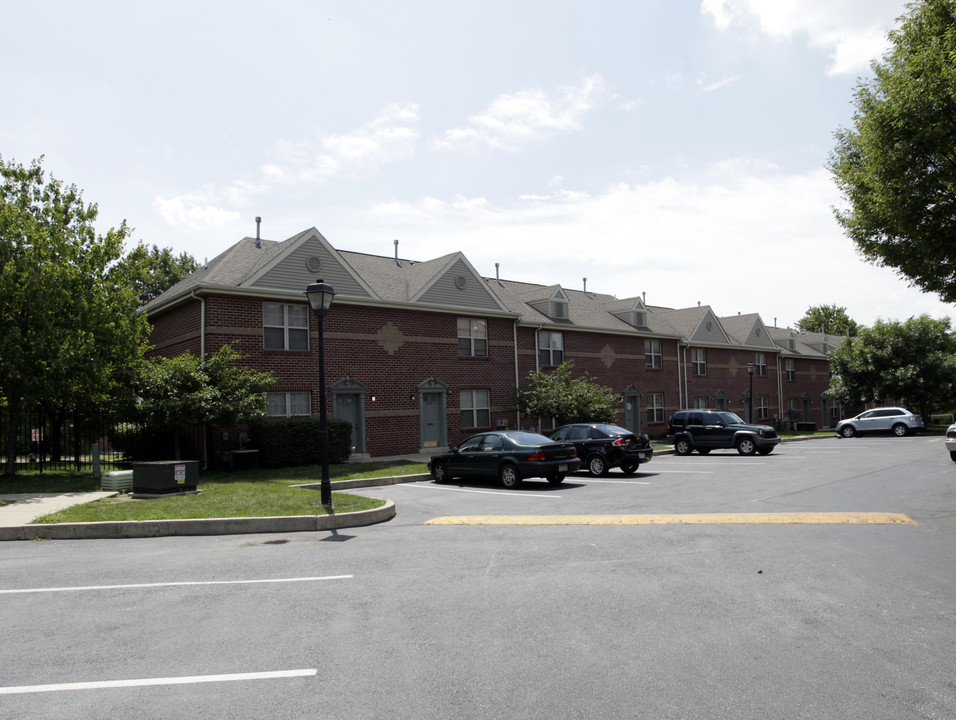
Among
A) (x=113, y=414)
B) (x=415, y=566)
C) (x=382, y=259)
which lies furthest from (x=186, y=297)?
(x=415, y=566)

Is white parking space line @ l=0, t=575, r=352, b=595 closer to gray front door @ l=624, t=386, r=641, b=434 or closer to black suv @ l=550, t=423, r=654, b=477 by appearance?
black suv @ l=550, t=423, r=654, b=477

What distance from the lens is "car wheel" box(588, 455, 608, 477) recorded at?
18703mm

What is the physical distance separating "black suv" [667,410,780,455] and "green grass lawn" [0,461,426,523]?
12511 mm

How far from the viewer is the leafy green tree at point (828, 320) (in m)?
92.5

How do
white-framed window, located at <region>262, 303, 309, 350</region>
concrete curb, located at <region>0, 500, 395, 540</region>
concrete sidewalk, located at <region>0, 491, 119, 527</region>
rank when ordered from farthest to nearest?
1. white-framed window, located at <region>262, 303, 309, 350</region>
2. concrete sidewalk, located at <region>0, 491, 119, 527</region>
3. concrete curb, located at <region>0, 500, 395, 540</region>

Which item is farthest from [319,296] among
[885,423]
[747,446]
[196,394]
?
[885,423]

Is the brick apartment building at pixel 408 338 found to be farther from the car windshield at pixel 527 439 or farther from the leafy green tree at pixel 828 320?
the leafy green tree at pixel 828 320

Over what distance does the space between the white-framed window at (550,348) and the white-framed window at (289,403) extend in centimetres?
1134

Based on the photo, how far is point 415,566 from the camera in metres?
7.74

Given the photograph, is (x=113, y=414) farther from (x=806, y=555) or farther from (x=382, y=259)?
(x=806, y=555)

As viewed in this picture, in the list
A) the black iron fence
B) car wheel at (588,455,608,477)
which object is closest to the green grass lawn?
the black iron fence

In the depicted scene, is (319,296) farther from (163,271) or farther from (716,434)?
(163,271)

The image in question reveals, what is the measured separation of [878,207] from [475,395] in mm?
15878

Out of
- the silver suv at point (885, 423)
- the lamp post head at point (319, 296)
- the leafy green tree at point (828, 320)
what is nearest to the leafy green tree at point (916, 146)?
the lamp post head at point (319, 296)
